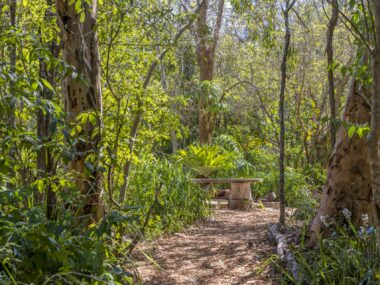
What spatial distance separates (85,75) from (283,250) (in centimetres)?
266

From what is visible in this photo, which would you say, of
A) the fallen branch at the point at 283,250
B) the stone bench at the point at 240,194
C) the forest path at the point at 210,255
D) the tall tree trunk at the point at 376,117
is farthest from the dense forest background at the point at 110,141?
the stone bench at the point at 240,194

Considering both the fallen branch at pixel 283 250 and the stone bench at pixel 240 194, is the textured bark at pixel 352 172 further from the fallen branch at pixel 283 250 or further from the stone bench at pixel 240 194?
the stone bench at pixel 240 194

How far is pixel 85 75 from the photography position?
4.60m

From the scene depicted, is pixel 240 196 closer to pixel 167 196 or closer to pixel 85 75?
pixel 167 196

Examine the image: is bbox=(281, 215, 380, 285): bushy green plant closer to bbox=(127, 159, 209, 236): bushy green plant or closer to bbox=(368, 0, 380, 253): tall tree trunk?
bbox=(368, 0, 380, 253): tall tree trunk

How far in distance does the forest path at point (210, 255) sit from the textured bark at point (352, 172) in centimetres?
85

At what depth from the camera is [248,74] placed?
60.7ft

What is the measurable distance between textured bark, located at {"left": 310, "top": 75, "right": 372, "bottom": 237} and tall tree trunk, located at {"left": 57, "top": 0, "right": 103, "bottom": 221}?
2.30m

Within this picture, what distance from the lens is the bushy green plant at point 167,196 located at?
695 centimetres

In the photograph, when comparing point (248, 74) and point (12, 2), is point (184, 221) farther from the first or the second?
point (248, 74)

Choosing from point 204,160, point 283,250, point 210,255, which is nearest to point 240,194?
point 204,160

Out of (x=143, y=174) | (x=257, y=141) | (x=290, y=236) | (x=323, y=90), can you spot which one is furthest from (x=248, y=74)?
(x=290, y=236)

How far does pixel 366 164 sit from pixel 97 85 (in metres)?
2.75

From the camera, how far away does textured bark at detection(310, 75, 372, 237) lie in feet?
16.3
